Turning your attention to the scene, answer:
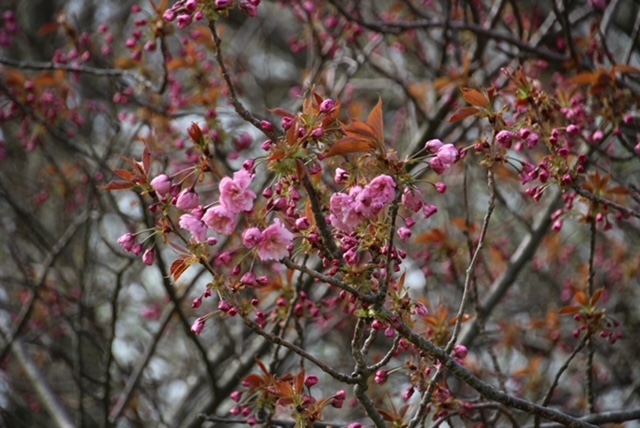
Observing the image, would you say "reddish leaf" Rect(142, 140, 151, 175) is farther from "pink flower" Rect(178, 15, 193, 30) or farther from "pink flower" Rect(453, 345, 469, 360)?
"pink flower" Rect(453, 345, 469, 360)

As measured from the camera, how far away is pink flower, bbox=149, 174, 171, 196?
2.03 m

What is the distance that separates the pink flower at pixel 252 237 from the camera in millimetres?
1966

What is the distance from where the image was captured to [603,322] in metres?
2.83

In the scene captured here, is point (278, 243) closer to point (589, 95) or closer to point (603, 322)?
point (603, 322)

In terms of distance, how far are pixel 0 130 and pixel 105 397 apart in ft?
10.9

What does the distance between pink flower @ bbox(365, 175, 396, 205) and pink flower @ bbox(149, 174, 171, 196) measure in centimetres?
53

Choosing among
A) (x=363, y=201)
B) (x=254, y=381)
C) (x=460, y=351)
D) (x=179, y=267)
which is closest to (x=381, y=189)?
(x=363, y=201)

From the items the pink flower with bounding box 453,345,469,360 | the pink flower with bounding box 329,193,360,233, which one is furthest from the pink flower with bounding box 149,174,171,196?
the pink flower with bounding box 453,345,469,360

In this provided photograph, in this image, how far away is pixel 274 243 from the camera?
199 cm

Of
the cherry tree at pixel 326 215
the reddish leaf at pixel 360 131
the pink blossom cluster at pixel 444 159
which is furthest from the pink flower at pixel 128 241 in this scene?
the pink blossom cluster at pixel 444 159

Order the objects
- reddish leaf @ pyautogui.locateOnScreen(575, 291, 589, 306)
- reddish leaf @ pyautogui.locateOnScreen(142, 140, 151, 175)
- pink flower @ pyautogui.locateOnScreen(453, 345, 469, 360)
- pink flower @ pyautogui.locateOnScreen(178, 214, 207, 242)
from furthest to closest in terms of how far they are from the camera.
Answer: reddish leaf @ pyautogui.locateOnScreen(575, 291, 589, 306), pink flower @ pyautogui.locateOnScreen(453, 345, 469, 360), reddish leaf @ pyautogui.locateOnScreen(142, 140, 151, 175), pink flower @ pyautogui.locateOnScreen(178, 214, 207, 242)

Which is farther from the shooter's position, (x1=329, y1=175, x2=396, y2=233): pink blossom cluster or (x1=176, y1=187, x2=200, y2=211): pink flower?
(x1=176, y1=187, x2=200, y2=211): pink flower

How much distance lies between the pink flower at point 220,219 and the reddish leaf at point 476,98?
0.79m

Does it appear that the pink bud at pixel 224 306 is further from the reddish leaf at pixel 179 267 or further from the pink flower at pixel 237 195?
the pink flower at pixel 237 195
